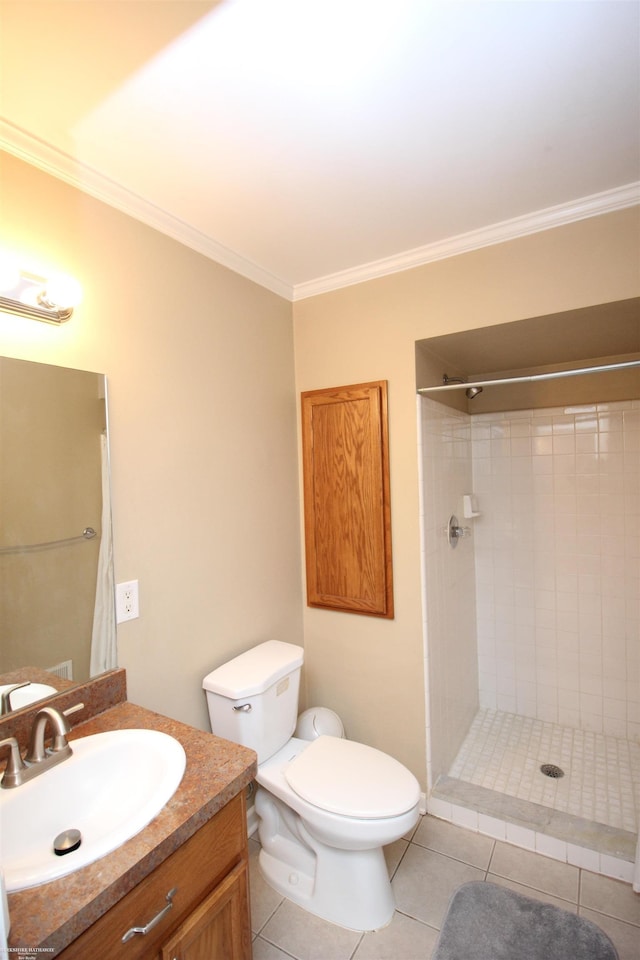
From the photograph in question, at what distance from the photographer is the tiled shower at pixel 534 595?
2.30m

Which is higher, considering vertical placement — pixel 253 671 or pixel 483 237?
Result: pixel 483 237

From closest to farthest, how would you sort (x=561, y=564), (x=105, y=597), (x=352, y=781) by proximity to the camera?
(x=105, y=597) < (x=352, y=781) < (x=561, y=564)

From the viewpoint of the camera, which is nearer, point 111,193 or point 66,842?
point 66,842

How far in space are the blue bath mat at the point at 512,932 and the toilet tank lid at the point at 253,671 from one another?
1.00 m

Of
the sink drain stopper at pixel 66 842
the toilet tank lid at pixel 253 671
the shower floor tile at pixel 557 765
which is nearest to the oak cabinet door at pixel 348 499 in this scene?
the toilet tank lid at pixel 253 671

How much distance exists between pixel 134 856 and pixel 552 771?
224cm

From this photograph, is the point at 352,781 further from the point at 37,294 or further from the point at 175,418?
the point at 37,294

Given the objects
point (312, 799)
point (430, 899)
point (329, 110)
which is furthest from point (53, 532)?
point (430, 899)

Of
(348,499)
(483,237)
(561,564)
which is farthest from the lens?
(561,564)

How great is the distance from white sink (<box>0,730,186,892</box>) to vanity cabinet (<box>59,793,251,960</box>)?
0.11 meters

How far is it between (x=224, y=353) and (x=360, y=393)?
65 centimetres

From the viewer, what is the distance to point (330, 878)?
164 centimetres

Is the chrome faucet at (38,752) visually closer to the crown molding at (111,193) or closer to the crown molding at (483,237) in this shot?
the crown molding at (111,193)

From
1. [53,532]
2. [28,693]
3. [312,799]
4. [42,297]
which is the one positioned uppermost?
[42,297]
